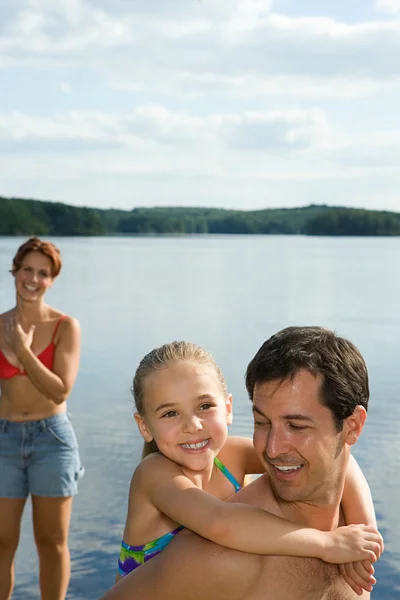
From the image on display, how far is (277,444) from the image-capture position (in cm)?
223

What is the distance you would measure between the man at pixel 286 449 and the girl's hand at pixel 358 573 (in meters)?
0.11

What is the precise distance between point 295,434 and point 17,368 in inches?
149

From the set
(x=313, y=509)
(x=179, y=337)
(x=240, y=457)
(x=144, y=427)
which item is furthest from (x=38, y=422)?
(x=179, y=337)

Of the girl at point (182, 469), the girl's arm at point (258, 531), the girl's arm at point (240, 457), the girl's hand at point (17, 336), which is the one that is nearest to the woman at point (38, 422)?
the girl's hand at point (17, 336)

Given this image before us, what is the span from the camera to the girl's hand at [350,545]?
2.34 m

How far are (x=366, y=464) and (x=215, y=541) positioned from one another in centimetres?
875

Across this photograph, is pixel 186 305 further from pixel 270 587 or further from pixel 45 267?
pixel 270 587

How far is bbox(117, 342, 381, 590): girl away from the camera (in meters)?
2.39

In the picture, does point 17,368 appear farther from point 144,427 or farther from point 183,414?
point 183,414

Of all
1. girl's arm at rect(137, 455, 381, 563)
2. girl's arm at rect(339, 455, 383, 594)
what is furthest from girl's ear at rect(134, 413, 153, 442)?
girl's arm at rect(339, 455, 383, 594)

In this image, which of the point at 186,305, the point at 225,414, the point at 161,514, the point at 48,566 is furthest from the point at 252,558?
the point at 186,305

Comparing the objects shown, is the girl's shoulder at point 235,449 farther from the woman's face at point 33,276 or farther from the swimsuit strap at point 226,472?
the woman's face at point 33,276

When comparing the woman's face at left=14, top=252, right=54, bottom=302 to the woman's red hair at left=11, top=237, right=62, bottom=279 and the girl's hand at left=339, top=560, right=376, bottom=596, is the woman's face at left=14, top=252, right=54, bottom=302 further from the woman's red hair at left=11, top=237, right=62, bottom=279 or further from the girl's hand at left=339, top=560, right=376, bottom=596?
the girl's hand at left=339, top=560, right=376, bottom=596

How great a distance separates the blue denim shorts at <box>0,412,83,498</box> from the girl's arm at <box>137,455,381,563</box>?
10.2 feet
